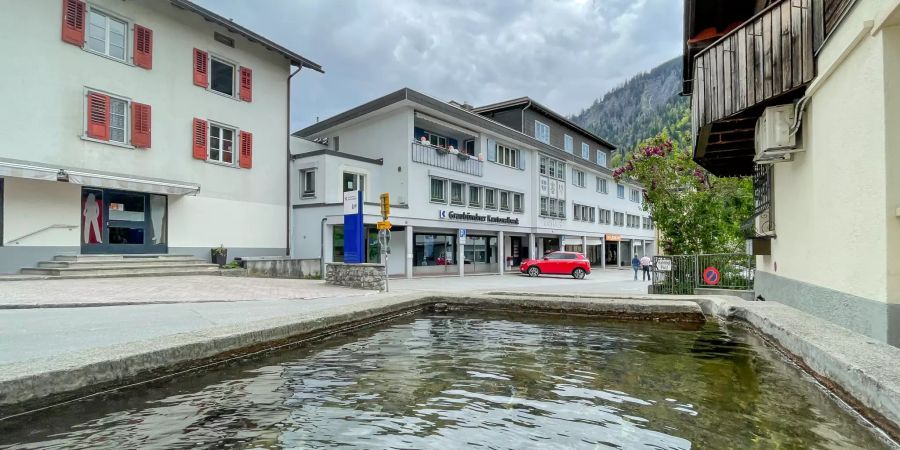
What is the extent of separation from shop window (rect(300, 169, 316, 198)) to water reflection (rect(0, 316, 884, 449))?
17.0m

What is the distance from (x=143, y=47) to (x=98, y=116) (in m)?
3.09

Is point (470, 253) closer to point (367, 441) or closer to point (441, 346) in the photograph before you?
point (441, 346)

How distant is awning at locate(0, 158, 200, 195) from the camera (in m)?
13.4

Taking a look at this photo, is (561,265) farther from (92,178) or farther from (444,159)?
(92,178)

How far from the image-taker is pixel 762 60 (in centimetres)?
752

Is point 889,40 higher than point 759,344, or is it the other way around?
point 889,40

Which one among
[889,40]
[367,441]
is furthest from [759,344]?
[367,441]

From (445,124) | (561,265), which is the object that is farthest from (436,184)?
(561,265)

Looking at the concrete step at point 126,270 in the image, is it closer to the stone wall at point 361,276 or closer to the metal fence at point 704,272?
the stone wall at point 361,276

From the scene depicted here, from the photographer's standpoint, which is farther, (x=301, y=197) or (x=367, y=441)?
(x=301, y=197)

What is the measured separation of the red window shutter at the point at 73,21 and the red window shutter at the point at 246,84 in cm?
588

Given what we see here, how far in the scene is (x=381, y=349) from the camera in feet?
21.7

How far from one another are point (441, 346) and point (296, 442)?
3586 millimetres

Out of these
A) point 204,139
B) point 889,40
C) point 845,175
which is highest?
point 204,139
